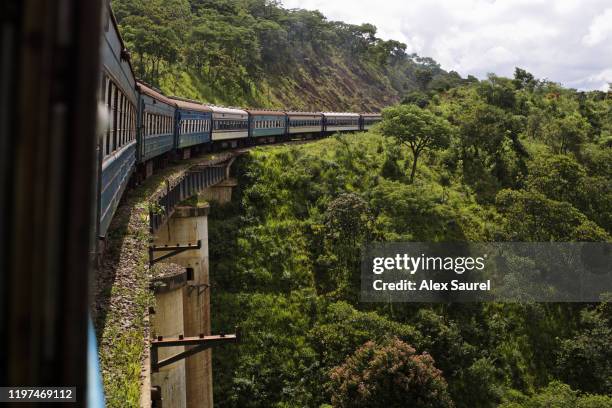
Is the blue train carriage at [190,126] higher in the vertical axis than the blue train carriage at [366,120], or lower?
lower

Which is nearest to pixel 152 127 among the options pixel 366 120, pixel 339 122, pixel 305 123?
pixel 305 123

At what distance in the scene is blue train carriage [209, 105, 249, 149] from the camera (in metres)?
25.1

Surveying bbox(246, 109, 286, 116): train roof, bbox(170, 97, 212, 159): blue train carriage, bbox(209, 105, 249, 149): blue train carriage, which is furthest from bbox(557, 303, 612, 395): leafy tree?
bbox(246, 109, 286, 116): train roof

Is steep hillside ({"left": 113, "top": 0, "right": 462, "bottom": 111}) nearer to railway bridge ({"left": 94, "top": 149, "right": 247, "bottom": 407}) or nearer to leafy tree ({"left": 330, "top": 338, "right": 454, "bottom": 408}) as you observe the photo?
railway bridge ({"left": 94, "top": 149, "right": 247, "bottom": 407})

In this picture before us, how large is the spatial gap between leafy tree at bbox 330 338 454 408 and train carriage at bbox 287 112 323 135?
22215mm

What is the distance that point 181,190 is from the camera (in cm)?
1650

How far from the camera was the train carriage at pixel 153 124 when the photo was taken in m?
12.8

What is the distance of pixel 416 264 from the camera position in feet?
80.9

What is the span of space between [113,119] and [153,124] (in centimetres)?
684

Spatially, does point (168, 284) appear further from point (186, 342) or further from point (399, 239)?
point (399, 239)

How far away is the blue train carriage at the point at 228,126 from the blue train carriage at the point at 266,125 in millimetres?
762

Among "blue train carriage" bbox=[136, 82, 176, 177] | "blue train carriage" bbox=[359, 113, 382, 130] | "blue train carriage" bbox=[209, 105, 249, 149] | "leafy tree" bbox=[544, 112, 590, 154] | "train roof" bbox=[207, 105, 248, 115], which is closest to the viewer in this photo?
"blue train carriage" bbox=[136, 82, 176, 177]

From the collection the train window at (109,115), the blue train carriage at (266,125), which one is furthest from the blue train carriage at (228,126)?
the train window at (109,115)

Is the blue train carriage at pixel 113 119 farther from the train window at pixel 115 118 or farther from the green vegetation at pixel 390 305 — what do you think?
the green vegetation at pixel 390 305
